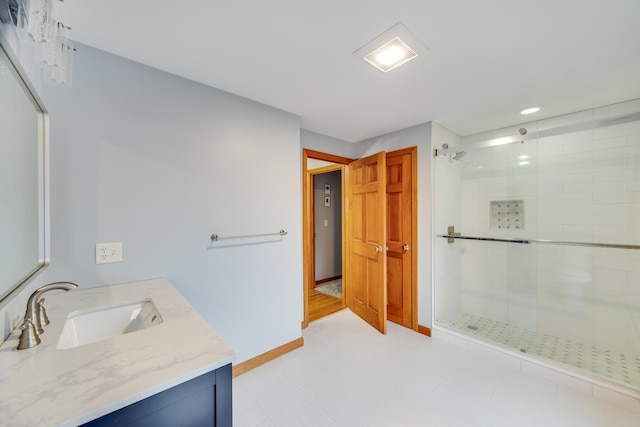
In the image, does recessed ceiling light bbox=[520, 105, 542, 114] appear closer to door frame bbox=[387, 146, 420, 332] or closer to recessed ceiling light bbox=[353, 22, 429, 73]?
door frame bbox=[387, 146, 420, 332]

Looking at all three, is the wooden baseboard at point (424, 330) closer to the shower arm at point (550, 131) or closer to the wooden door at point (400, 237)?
the wooden door at point (400, 237)

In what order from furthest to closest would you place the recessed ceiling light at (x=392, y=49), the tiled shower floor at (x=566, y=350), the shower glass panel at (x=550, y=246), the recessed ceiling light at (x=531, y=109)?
the recessed ceiling light at (x=531, y=109), the shower glass panel at (x=550, y=246), the tiled shower floor at (x=566, y=350), the recessed ceiling light at (x=392, y=49)

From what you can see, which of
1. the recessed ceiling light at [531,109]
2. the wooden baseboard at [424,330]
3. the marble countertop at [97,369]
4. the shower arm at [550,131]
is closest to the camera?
the marble countertop at [97,369]

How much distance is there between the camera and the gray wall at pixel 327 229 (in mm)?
4559

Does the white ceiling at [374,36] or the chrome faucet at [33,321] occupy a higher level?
the white ceiling at [374,36]

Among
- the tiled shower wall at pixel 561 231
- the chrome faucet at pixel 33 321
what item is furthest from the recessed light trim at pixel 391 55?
the chrome faucet at pixel 33 321

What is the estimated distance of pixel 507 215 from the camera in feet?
9.23

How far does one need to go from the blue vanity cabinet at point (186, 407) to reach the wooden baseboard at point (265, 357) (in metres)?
1.35

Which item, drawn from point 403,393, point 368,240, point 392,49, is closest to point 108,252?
point 392,49

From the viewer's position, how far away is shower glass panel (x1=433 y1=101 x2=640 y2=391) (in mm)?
2172

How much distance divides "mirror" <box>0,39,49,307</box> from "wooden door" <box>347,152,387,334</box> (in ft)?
8.12

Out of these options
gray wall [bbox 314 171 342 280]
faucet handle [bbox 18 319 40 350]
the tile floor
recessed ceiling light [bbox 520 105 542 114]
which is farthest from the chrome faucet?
gray wall [bbox 314 171 342 280]

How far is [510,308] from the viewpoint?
9.16 ft

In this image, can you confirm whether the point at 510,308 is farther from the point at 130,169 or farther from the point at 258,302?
the point at 130,169
